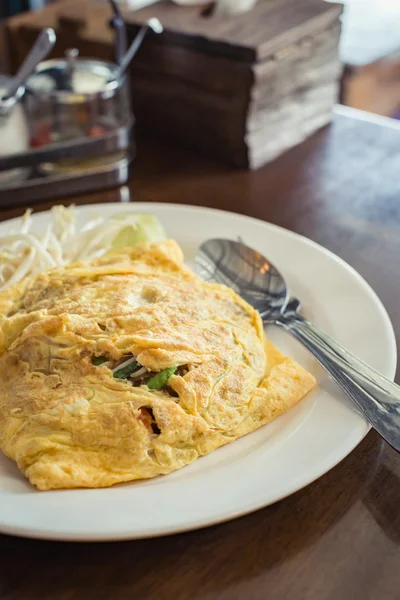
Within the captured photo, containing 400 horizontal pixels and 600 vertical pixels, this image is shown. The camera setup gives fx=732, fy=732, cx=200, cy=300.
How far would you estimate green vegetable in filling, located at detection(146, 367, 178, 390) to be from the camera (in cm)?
155

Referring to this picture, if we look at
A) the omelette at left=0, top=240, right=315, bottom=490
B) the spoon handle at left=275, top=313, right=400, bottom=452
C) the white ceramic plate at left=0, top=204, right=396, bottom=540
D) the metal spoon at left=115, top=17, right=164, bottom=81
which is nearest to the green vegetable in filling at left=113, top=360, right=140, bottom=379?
the omelette at left=0, top=240, right=315, bottom=490

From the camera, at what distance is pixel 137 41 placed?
2797 mm

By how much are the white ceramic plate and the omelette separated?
0.11ft

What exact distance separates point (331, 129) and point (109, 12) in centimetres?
125

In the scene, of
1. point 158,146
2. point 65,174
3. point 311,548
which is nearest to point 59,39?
point 158,146

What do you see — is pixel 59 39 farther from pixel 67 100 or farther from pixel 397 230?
pixel 397 230

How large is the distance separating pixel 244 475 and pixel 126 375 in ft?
1.11

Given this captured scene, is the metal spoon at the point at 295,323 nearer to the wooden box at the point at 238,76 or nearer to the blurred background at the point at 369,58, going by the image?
the wooden box at the point at 238,76

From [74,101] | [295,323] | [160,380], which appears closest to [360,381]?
[295,323]

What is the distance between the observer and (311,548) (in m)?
1.37

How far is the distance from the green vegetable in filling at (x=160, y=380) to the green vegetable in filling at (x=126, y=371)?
0.15 ft

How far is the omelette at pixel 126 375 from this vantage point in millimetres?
1440

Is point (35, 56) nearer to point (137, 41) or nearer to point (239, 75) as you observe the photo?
point (137, 41)

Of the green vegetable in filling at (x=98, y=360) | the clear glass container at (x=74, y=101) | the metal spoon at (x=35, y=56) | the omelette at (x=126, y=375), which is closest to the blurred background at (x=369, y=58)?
the clear glass container at (x=74, y=101)
